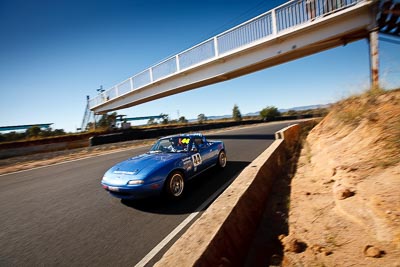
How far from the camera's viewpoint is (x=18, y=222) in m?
4.25

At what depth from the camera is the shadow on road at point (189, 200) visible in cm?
439

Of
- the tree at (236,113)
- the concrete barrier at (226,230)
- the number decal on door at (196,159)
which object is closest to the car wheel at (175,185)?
the number decal on door at (196,159)

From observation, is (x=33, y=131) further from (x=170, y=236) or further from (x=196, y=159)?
(x=170, y=236)

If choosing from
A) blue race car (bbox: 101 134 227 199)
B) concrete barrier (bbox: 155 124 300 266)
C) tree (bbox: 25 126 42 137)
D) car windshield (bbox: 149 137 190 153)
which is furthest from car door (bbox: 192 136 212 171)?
tree (bbox: 25 126 42 137)

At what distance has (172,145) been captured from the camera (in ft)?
20.1

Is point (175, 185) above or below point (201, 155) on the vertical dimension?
below

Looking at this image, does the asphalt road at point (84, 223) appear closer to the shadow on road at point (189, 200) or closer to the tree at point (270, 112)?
the shadow on road at point (189, 200)

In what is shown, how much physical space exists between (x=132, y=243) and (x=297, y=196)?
2.95 m

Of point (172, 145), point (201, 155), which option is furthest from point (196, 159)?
point (172, 145)

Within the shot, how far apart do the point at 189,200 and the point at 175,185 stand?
46cm

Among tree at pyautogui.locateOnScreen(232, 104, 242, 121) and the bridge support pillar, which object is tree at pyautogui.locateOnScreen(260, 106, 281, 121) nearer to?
tree at pyautogui.locateOnScreen(232, 104, 242, 121)

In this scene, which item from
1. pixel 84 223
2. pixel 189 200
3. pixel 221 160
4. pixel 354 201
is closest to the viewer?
pixel 354 201

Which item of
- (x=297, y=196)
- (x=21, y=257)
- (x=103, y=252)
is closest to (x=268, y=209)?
(x=297, y=196)

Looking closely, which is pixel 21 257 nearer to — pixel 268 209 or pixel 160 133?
pixel 268 209
